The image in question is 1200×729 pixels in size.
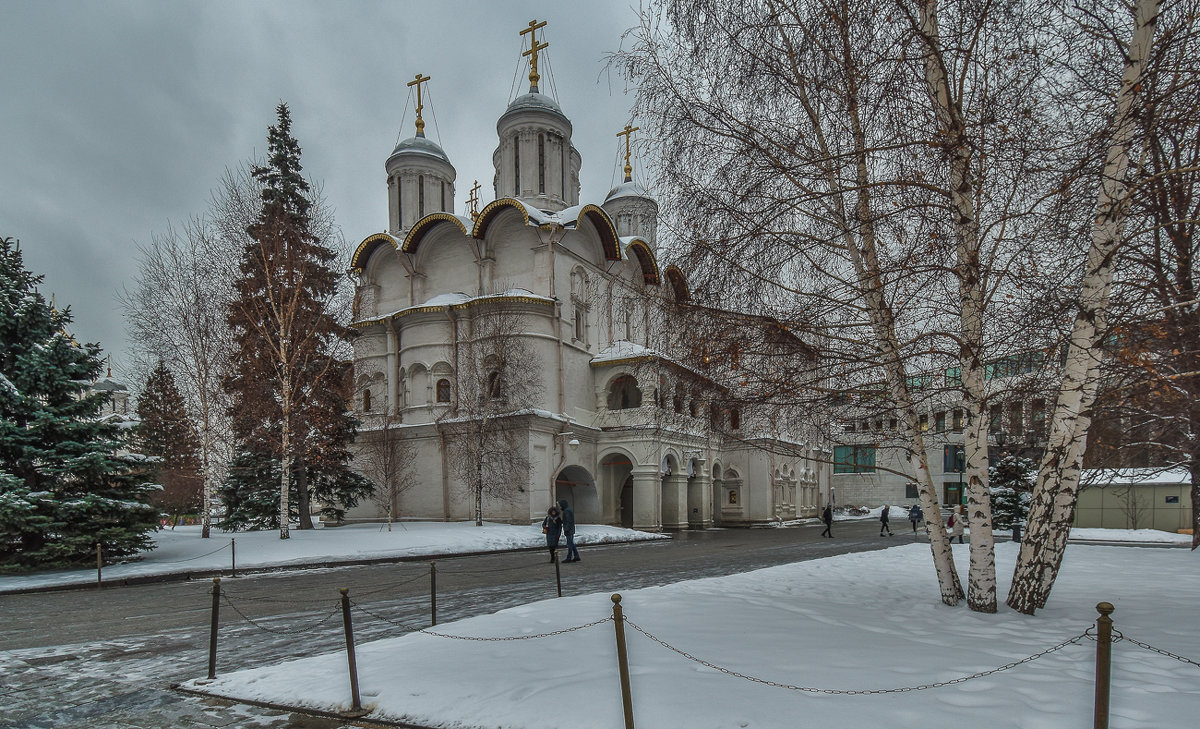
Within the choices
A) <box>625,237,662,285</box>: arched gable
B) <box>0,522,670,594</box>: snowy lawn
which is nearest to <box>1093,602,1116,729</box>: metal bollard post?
<box>0,522,670,594</box>: snowy lawn

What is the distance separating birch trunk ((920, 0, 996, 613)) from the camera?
24.5 ft

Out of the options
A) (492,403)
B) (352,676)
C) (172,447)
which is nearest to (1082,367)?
(352,676)

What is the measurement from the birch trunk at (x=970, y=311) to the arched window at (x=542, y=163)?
30963 millimetres

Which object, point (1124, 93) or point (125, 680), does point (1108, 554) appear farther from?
point (125, 680)

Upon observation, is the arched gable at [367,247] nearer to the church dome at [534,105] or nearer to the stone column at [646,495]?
the church dome at [534,105]

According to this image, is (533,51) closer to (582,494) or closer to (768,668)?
(582,494)

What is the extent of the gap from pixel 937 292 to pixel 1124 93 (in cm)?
278

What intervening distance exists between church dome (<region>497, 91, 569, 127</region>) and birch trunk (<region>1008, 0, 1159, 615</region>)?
107ft

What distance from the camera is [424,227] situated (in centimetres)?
3409

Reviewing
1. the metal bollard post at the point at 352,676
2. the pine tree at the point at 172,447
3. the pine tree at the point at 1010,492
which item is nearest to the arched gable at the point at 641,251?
the pine tree at the point at 1010,492

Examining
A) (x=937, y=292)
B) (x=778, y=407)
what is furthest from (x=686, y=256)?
(x=937, y=292)

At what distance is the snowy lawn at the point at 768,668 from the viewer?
4.84 metres

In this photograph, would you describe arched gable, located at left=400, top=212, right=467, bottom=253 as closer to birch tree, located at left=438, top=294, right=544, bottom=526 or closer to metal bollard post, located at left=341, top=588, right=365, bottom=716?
birch tree, located at left=438, top=294, right=544, bottom=526

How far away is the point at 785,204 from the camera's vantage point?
7.96m
